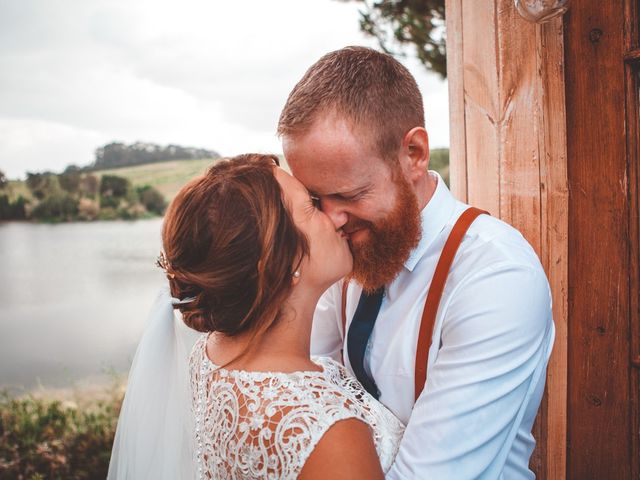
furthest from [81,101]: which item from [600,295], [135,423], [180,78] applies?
[600,295]

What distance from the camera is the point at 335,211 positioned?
1.65m

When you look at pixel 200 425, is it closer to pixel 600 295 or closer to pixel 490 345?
pixel 490 345

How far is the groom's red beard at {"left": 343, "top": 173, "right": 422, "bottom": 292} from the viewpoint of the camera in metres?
1.62

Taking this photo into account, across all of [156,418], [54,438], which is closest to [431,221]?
[156,418]

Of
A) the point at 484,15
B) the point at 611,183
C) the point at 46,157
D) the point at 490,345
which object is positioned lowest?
the point at 490,345

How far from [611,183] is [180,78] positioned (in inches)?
117

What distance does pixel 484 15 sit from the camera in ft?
5.62

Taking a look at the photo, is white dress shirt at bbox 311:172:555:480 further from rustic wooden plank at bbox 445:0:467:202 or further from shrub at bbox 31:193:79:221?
shrub at bbox 31:193:79:221

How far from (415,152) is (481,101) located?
31cm

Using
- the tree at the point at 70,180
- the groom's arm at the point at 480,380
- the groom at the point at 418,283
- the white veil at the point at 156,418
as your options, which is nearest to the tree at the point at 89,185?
the tree at the point at 70,180

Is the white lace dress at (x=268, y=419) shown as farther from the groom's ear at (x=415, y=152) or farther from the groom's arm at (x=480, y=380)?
the groom's ear at (x=415, y=152)

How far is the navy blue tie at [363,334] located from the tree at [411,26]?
2056 millimetres

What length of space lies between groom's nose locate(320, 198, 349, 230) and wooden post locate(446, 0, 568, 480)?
543 millimetres

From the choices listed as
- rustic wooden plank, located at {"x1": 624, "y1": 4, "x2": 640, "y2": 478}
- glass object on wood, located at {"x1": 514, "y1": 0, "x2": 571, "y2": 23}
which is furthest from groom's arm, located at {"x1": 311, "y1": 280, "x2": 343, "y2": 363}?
glass object on wood, located at {"x1": 514, "y1": 0, "x2": 571, "y2": 23}
